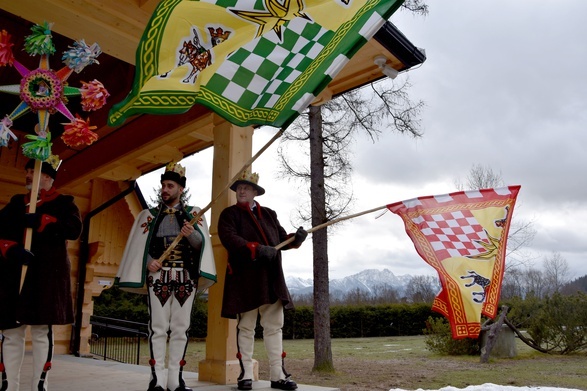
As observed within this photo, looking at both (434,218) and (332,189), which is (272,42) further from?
(332,189)

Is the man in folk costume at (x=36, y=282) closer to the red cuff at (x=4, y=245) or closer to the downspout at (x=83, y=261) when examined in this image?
the red cuff at (x=4, y=245)

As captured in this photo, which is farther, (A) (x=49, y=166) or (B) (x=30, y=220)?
(A) (x=49, y=166)

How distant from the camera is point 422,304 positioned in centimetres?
2409

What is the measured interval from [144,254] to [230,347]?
1.12m

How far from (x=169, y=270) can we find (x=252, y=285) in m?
0.67

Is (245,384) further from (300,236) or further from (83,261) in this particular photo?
(83,261)

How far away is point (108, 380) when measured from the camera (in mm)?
4191

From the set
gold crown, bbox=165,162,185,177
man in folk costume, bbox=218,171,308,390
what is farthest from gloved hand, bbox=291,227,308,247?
gold crown, bbox=165,162,185,177

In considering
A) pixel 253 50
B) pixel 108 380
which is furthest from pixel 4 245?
pixel 253 50

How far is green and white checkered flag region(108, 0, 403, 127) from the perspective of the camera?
287 cm

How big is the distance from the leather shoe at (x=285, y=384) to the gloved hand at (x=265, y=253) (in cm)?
94

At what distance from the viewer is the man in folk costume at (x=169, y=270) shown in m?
3.46

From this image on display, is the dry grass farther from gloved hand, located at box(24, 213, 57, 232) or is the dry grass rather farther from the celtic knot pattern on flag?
gloved hand, located at box(24, 213, 57, 232)

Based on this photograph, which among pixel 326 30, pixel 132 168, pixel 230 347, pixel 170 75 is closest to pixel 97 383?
pixel 230 347
